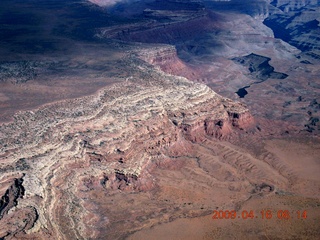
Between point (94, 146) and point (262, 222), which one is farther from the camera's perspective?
point (94, 146)

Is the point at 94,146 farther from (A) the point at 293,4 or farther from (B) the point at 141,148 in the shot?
(A) the point at 293,4

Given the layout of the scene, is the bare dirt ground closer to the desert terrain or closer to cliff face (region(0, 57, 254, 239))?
the desert terrain

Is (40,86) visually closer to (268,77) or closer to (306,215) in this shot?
(306,215)

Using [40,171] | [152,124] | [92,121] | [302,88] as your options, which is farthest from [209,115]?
[302,88]

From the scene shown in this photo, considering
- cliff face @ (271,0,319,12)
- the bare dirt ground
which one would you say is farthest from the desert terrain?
cliff face @ (271,0,319,12)
